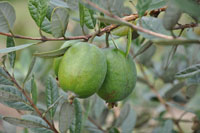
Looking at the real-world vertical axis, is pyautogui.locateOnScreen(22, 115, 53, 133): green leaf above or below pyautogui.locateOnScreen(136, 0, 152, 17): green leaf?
below

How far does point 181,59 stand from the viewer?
1920mm

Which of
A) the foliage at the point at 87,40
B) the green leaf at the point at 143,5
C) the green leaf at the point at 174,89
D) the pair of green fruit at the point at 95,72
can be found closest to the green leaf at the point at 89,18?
the foliage at the point at 87,40

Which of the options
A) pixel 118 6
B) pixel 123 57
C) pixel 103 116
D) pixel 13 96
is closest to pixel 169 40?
pixel 118 6

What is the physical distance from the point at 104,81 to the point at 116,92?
0.06m

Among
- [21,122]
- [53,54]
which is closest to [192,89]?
[53,54]

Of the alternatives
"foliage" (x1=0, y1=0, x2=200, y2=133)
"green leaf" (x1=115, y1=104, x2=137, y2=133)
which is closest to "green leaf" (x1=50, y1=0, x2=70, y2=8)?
"foliage" (x1=0, y1=0, x2=200, y2=133)

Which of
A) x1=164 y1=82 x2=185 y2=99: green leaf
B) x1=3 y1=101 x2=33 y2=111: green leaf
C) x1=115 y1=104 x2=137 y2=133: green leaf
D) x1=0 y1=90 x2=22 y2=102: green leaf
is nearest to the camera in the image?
x1=0 y1=90 x2=22 y2=102: green leaf

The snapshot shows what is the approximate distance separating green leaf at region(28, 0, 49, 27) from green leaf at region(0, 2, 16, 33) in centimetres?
6

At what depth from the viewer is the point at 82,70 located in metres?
0.86

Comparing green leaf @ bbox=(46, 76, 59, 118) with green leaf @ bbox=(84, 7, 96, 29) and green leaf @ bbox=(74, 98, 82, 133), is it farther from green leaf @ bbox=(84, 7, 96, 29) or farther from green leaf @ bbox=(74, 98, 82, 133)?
green leaf @ bbox=(84, 7, 96, 29)

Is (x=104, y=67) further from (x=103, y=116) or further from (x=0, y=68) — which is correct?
(x=103, y=116)

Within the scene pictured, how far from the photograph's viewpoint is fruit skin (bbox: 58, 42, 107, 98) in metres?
0.86

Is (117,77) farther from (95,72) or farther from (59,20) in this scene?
(59,20)

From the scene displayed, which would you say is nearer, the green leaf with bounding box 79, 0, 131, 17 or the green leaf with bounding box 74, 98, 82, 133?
the green leaf with bounding box 79, 0, 131, 17
